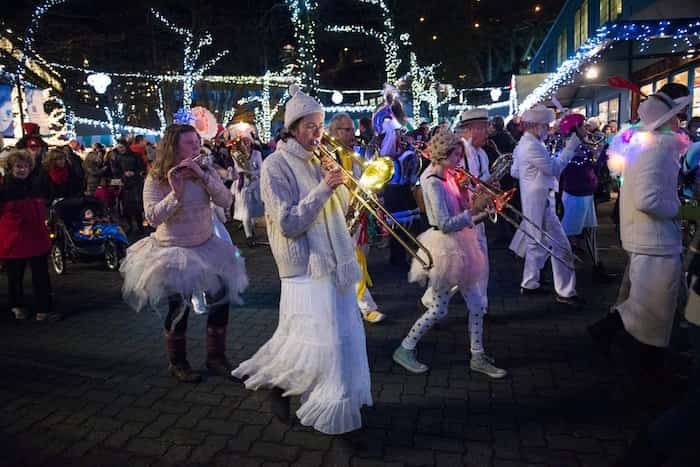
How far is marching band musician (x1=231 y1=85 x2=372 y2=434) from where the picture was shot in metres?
3.06

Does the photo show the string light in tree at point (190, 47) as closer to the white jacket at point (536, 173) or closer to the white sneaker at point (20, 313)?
the white sneaker at point (20, 313)

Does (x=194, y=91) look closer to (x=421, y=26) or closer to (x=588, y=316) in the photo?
(x=421, y=26)

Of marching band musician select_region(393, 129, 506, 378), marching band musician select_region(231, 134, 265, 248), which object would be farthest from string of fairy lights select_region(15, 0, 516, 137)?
marching band musician select_region(393, 129, 506, 378)

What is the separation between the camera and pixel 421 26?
3069 cm

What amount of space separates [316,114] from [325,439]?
6.64ft

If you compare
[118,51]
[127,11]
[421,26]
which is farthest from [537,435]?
[421,26]

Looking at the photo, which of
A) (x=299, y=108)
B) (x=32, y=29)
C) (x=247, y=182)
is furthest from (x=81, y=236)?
(x=32, y=29)

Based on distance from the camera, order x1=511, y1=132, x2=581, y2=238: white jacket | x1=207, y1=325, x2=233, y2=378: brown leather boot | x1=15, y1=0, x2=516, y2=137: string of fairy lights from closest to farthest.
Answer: x1=207, y1=325, x2=233, y2=378: brown leather boot, x1=511, y1=132, x2=581, y2=238: white jacket, x1=15, y1=0, x2=516, y2=137: string of fairy lights

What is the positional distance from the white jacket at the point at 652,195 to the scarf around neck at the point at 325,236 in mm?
2073

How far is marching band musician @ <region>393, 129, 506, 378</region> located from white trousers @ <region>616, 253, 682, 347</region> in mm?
1080

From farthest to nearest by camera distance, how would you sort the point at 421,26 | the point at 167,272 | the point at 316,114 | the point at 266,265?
the point at 421,26
the point at 266,265
the point at 167,272
the point at 316,114

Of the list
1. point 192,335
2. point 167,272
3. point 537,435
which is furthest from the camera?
point 192,335

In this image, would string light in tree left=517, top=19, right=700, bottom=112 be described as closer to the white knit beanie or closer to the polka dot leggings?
the polka dot leggings

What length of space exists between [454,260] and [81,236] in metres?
6.77
